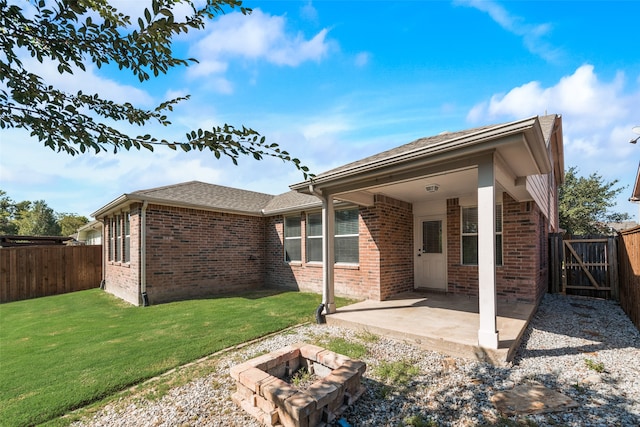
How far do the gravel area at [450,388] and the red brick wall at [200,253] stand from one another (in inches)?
195

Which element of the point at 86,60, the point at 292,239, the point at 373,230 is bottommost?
the point at 292,239

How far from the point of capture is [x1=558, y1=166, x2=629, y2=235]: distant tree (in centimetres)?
2150

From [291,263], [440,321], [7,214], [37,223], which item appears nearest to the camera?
[440,321]

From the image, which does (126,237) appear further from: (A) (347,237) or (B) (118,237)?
(A) (347,237)

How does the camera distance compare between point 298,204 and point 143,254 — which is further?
point 298,204

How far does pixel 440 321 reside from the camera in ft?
17.1

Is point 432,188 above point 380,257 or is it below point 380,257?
above

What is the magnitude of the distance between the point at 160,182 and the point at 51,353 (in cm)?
643

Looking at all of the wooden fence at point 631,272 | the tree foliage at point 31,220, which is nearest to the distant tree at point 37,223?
the tree foliage at point 31,220

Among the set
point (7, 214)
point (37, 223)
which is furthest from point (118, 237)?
point (37, 223)

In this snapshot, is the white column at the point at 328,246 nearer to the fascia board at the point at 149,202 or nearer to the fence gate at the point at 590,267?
the fascia board at the point at 149,202

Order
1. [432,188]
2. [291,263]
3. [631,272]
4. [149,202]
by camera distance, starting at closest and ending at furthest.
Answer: [631,272], [432,188], [149,202], [291,263]

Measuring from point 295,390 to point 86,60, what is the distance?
2877mm

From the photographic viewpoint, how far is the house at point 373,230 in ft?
13.9
